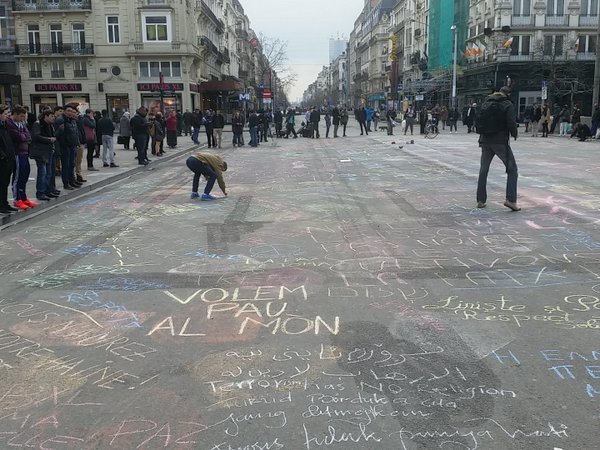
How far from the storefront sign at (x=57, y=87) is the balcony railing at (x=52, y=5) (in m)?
6.50

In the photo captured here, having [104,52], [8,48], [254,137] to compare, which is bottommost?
[254,137]

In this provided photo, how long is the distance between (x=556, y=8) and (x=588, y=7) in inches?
125

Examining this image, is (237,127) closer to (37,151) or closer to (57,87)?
(37,151)

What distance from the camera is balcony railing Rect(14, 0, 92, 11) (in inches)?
2056

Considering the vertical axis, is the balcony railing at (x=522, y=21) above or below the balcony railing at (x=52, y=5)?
below

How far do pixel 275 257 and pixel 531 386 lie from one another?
3847 mm

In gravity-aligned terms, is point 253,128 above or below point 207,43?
below

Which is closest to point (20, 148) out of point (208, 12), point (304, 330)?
point (304, 330)

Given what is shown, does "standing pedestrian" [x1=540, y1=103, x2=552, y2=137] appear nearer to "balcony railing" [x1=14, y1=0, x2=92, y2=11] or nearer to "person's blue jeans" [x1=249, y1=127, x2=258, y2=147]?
"person's blue jeans" [x1=249, y1=127, x2=258, y2=147]

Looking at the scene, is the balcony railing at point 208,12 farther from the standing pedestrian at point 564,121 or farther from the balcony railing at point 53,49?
the standing pedestrian at point 564,121

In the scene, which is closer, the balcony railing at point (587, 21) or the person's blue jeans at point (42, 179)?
the person's blue jeans at point (42, 179)

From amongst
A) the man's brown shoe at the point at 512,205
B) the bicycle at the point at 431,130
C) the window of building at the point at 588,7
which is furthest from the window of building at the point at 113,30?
the man's brown shoe at the point at 512,205

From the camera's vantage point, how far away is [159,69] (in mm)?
54188

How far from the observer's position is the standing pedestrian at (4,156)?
9.55m
